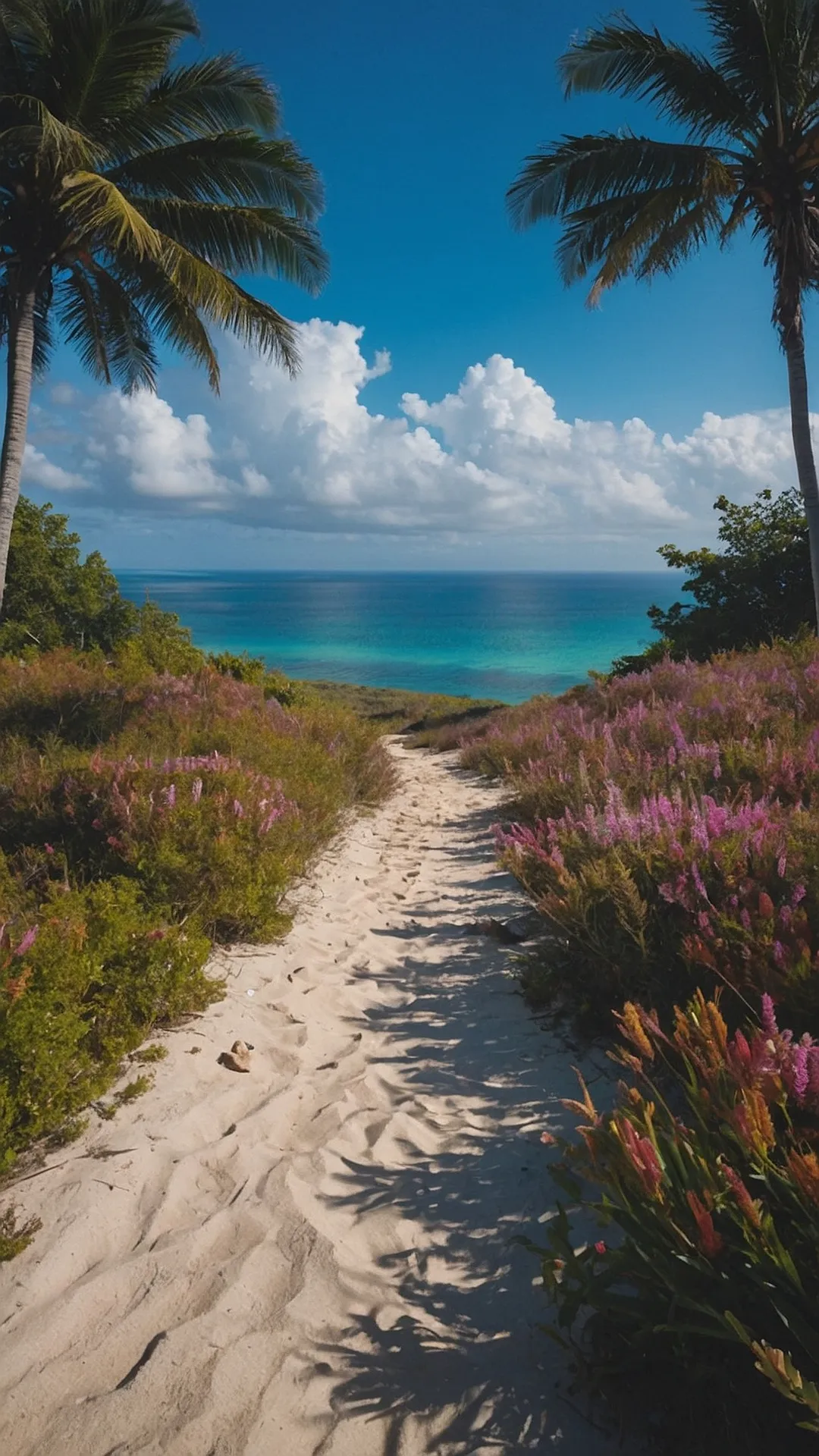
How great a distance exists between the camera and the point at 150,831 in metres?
4.76

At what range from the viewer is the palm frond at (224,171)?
8.95 meters

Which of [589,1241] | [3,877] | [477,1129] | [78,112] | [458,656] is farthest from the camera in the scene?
[458,656]

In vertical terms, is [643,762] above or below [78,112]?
below

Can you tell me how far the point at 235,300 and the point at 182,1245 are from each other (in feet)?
33.9

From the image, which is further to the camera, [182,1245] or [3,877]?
[3,877]

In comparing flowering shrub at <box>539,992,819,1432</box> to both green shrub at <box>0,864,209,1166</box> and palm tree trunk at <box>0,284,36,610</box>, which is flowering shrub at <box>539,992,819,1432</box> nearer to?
green shrub at <box>0,864,209,1166</box>

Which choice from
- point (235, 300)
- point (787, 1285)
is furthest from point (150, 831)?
point (235, 300)

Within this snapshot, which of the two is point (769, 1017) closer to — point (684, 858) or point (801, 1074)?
point (801, 1074)

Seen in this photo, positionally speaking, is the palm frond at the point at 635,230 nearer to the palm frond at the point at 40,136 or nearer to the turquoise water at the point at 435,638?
the palm frond at the point at 40,136

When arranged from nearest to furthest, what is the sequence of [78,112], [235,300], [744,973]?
[744,973] < [78,112] < [235,300]

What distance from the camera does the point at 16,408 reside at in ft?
27.3

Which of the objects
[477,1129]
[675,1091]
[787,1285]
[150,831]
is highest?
[150,831]

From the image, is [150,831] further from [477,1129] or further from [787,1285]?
[787,1285]

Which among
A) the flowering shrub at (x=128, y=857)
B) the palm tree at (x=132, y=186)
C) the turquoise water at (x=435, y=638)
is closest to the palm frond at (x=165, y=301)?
the palm tree at (x=132, y=186)
